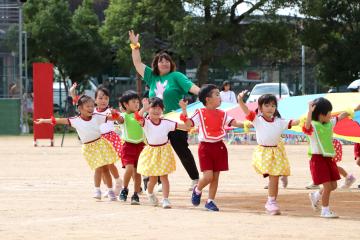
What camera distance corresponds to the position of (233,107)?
666 inches

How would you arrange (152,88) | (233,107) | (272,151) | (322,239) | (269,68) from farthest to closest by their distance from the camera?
(269,68)
(233,107)
(152,88)
(272,151)
(322,239)

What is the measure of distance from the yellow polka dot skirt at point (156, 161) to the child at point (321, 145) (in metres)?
1.86

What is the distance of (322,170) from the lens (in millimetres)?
12352

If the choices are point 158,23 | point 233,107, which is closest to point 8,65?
point 158,23

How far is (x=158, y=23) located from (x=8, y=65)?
6027 mm

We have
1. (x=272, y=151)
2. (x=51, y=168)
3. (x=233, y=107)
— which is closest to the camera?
(x=272, y=151)

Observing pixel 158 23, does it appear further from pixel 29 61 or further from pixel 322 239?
pixel 322 239

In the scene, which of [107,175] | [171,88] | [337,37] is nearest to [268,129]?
[171,88]

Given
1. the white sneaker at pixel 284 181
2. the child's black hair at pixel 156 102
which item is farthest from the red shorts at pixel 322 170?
the white sneaker at pixel 284 181

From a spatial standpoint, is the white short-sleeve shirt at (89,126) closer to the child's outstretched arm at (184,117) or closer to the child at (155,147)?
the child at (155,147)

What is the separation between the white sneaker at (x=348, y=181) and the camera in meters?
15.6

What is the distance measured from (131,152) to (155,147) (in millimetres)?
908

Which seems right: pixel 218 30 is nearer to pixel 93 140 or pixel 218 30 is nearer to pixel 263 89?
pixel 263 89

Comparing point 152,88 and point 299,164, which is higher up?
point 152,88
